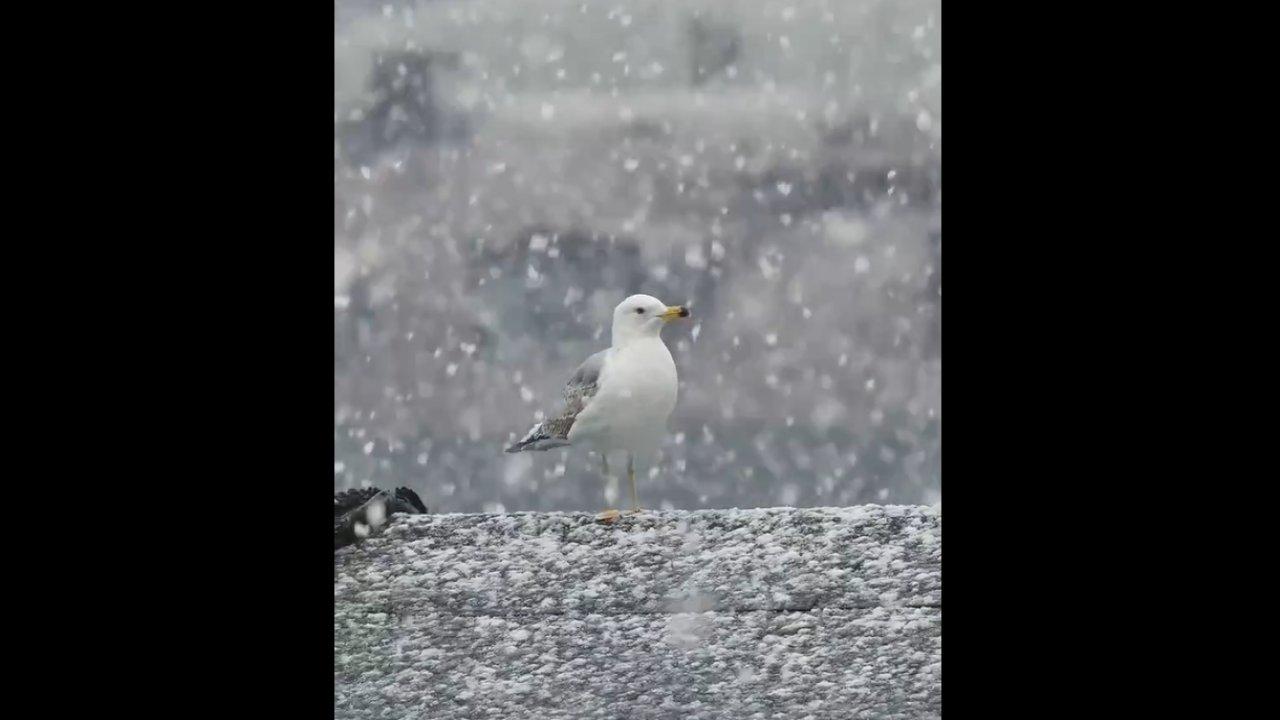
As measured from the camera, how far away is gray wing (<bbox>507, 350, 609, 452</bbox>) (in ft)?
14.6

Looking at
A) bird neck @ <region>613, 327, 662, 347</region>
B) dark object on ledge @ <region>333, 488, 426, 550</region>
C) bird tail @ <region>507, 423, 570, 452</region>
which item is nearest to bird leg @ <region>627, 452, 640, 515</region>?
bird tail @ <region>507, 423, 570, 452</region>

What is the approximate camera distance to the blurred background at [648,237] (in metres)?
4.51

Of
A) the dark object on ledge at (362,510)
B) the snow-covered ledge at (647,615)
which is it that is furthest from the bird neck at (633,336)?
the dark object on ledge at (362,510)

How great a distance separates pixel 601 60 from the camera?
457cm

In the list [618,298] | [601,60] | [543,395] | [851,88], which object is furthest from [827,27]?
[543,395]

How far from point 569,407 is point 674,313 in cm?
34

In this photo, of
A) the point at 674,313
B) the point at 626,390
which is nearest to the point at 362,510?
the point at 626,390

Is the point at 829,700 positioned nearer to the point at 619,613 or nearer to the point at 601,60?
the point at 619,613

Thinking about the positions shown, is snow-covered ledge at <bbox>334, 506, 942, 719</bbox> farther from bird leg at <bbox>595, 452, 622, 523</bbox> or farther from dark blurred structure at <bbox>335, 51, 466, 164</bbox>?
dark blurred structure at <bbox>335, 51, 466, 164</bbox>

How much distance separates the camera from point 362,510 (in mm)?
4555

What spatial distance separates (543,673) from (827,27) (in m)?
1.73

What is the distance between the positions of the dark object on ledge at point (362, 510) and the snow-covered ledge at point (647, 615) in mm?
34

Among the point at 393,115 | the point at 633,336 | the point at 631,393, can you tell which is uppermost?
the point at 393,115

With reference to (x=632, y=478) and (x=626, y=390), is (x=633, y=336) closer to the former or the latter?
(x=626, y=390)
